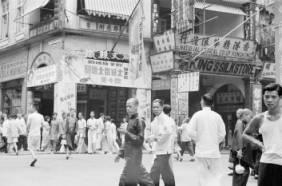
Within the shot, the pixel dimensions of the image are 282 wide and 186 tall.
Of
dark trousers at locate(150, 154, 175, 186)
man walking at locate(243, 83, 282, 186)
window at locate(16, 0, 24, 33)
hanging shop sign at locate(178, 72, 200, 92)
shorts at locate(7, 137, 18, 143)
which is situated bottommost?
shorts at locate(7, 137, 18, 143)

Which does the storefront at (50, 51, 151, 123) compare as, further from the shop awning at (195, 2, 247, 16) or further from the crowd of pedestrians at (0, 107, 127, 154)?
the shop awning at (195, 2, 247, 16)

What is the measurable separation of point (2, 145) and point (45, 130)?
1.92 metres

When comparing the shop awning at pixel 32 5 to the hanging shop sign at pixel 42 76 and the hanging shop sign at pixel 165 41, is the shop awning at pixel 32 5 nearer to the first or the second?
the hanging shop sign at pixel 42 76

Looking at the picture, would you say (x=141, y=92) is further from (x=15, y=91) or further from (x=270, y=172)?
(x=270, y=172)

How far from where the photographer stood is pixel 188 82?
20828mm

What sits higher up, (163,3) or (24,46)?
(163,3)

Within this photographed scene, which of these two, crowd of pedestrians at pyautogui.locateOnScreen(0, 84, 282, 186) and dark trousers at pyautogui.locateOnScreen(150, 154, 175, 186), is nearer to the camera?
crowd of pedestrians at pyautogui.locateOnScreen(0, 84, 282, 186)

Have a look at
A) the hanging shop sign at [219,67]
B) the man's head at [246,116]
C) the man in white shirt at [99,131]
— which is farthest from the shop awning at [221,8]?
the man's head at [246,116]

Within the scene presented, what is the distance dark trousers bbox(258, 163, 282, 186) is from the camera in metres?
4.68

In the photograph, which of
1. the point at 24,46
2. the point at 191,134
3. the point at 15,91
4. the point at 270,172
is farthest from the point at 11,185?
the point at 15,91

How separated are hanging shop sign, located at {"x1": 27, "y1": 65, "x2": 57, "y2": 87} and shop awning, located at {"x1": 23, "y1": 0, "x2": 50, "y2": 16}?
2657 mm

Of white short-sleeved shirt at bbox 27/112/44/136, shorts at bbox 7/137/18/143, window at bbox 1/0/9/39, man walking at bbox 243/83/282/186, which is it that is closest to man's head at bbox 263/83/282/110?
man walking at bbox 243/83/282/186

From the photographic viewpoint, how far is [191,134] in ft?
23.9

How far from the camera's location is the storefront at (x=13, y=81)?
25156 mm
